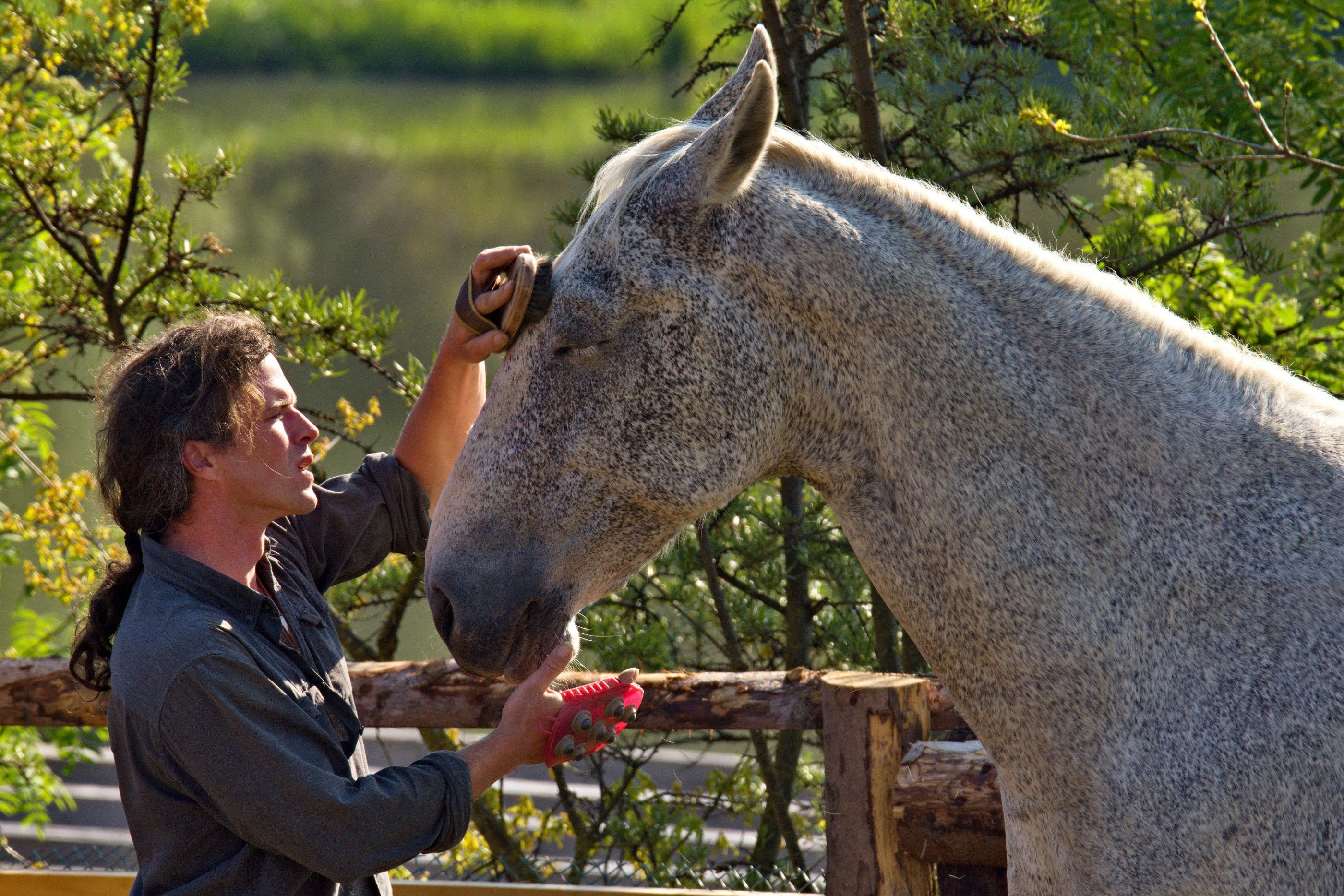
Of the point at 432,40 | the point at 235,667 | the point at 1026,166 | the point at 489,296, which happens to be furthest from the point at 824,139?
the point at 432,40

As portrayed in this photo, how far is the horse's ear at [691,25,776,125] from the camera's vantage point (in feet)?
5.50

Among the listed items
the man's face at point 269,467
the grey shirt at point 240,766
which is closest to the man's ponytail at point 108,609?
the grey shirt at point 240,766

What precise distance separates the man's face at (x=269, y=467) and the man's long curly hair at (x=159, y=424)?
0.02m

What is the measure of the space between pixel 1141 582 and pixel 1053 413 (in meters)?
0.26

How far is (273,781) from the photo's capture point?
5.00 ft

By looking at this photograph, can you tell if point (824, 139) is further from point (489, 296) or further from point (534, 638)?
point (534, 638)

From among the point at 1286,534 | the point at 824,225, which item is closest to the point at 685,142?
the point at 824,225

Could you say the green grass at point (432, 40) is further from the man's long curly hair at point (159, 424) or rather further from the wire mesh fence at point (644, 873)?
the man's long curly hair at point (159, 424)

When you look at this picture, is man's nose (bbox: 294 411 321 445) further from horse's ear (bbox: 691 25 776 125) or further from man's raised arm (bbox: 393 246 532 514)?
horse's ear (bbox: 691 25 776 125)

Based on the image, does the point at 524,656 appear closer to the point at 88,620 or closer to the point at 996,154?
the point at 88,620

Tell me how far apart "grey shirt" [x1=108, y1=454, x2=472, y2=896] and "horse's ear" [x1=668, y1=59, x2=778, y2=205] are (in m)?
0.92

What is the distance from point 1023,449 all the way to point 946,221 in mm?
368

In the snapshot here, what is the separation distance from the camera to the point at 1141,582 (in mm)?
1514

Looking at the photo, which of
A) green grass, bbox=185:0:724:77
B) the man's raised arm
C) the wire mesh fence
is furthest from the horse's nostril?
green grass, bbox=185:0:724:77
